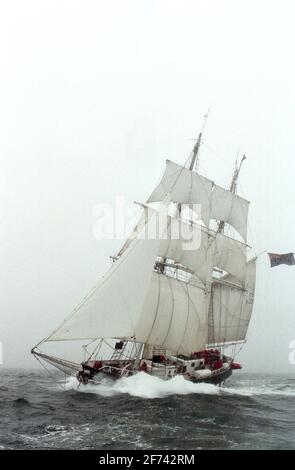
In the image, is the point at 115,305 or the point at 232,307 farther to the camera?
the point at 232,307

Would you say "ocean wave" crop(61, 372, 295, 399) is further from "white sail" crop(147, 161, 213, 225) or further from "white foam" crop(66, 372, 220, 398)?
"white sail" crop(147, 161, 213, 225)

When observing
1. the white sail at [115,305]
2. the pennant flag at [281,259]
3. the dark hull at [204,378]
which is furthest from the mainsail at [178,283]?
the pennant flag at [281,259]

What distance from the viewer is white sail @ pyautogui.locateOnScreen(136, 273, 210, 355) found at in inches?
1623

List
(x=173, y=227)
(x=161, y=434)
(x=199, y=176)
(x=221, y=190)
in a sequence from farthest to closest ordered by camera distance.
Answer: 1. (x=221, y=190)
2. (x=199, y=176)
3. (x=173, y=227)
4. (x=161, y=434)

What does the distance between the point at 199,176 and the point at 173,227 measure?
8171 mm

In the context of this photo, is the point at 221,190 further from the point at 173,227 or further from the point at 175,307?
the point at 175,307

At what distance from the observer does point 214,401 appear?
31.2 meters

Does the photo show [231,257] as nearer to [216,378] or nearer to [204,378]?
[216,378]

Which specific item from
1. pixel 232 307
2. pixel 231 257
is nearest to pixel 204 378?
pixel 232 307

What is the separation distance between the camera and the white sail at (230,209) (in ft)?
181

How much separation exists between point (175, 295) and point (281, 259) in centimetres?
1318

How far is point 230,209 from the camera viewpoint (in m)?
56.6
